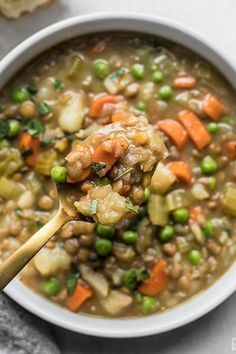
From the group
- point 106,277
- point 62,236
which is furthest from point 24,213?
point 106,277

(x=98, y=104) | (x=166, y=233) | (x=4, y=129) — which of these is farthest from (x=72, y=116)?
(x=166, y=233)

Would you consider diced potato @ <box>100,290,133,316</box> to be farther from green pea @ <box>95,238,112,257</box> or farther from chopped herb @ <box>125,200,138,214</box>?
chopped herb @ <box>125,200,138,214</box>

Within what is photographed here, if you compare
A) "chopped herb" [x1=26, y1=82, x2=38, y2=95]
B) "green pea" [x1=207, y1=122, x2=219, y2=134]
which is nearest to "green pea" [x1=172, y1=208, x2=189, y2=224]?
"green pea" [x1=207, y1=122, x2=219, y2=134]

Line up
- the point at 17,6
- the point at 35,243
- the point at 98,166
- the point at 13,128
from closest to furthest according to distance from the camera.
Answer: the point at 98,166 < the point at 35,243 < the point at 13,128 < the point at 17,6

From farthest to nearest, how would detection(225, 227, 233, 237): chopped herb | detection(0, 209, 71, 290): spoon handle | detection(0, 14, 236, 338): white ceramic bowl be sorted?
detection(225, 227, 233, 237): chopped herb
detection(0, 14, 236, 338): white ceramic bowl
detection(0, 209, 71, 290): spoon handle

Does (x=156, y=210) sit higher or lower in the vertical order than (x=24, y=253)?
lower

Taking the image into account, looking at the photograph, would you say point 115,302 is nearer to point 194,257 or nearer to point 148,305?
point 148,305
